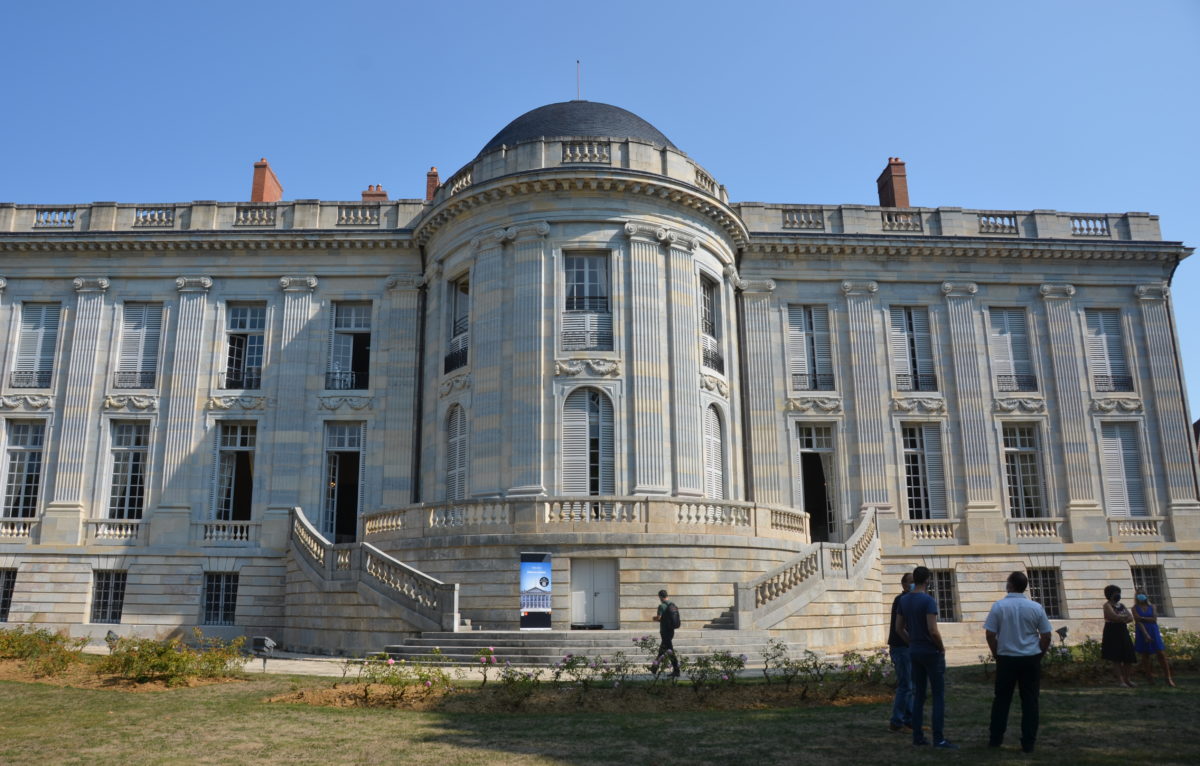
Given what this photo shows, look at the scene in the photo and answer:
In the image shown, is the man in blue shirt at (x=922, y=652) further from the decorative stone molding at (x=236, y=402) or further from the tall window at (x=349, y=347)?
the decorative stone molding at (x=236, y=402)

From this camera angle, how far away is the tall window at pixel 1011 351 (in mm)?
26734

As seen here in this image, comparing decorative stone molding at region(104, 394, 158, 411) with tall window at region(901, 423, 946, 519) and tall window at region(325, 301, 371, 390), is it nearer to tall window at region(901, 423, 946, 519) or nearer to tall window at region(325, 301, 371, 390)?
tall window at region(325, 301, 371, 390)

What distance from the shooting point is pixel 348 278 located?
87.4ft

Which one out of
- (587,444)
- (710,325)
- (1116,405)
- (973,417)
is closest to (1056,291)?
(1116,405)

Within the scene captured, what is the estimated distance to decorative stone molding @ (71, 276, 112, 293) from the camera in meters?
26.5

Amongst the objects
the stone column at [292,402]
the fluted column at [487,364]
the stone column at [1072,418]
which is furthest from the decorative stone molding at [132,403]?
the stone column at [1072,418]

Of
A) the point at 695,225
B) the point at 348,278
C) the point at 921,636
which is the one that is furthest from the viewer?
the point at 348,278

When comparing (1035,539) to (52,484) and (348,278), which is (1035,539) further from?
(52,484)

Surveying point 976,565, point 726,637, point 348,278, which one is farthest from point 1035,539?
point 348,278

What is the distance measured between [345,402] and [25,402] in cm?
904

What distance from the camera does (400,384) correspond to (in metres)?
25.7

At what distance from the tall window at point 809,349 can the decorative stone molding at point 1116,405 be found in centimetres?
771

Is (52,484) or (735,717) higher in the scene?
(52,484)

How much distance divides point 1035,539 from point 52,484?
27.1 m
